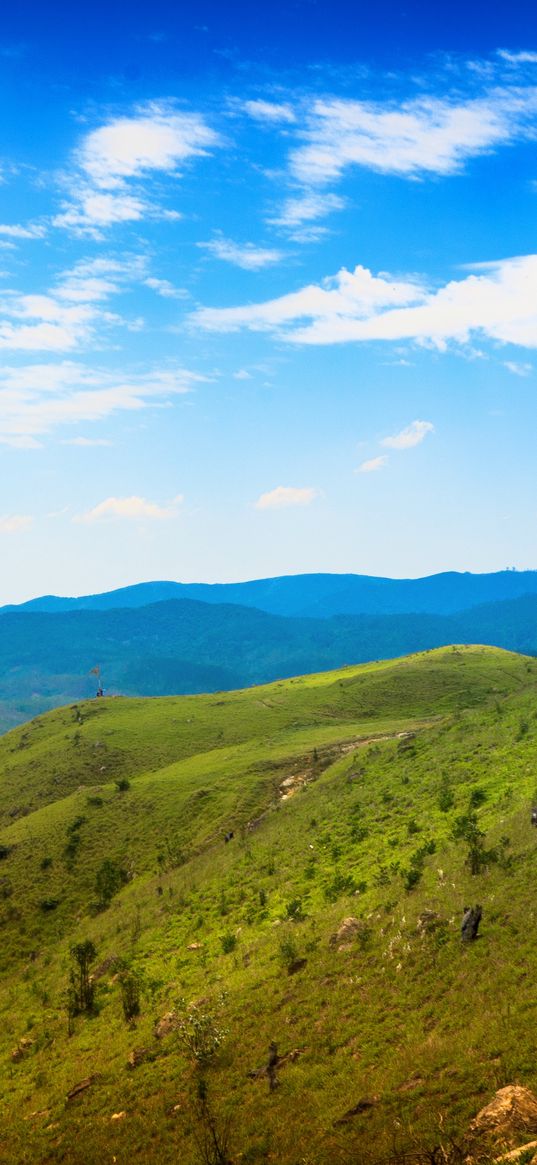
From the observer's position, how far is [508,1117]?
788 inches

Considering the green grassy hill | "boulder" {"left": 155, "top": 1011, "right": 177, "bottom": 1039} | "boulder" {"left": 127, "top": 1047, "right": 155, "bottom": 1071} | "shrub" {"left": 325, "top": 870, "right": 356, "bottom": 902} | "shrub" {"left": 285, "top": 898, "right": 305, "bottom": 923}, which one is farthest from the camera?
"shrub" {"left": 325, "top": 870, "right": 356, "bottom": 902}

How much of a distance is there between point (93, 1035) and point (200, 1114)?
43.6 feet

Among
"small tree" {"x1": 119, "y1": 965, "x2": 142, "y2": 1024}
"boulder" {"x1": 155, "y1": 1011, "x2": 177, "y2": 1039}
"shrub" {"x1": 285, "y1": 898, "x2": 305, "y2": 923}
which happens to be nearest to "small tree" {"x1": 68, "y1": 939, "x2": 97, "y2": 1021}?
"small tree" {"x1": 119, "y1": 965, "x2": 142, "y2": 1024}

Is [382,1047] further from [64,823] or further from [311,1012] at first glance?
[64,823]

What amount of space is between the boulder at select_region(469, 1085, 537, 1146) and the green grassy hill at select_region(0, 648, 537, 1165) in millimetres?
817

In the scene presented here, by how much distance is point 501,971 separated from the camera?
2844 centimetres

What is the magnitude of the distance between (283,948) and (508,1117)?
19444 millimetres

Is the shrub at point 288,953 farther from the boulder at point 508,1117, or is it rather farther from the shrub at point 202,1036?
the boulder at point 508,1117

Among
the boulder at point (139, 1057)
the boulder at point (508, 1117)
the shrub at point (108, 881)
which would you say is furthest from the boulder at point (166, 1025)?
the shrub at point (108, 881)

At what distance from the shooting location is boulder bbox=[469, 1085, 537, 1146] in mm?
19328

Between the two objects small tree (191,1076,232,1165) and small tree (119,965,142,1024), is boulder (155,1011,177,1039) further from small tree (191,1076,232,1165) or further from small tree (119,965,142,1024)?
small tree (191,1076,232,1165)

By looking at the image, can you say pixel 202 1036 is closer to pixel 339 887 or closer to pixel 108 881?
pixel 339 887

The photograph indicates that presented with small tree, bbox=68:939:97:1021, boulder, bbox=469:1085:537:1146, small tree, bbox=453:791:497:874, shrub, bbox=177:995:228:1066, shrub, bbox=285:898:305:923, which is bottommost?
small tree, bbox=68:939:97:1021

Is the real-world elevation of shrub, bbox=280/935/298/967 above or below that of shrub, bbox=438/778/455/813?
below
